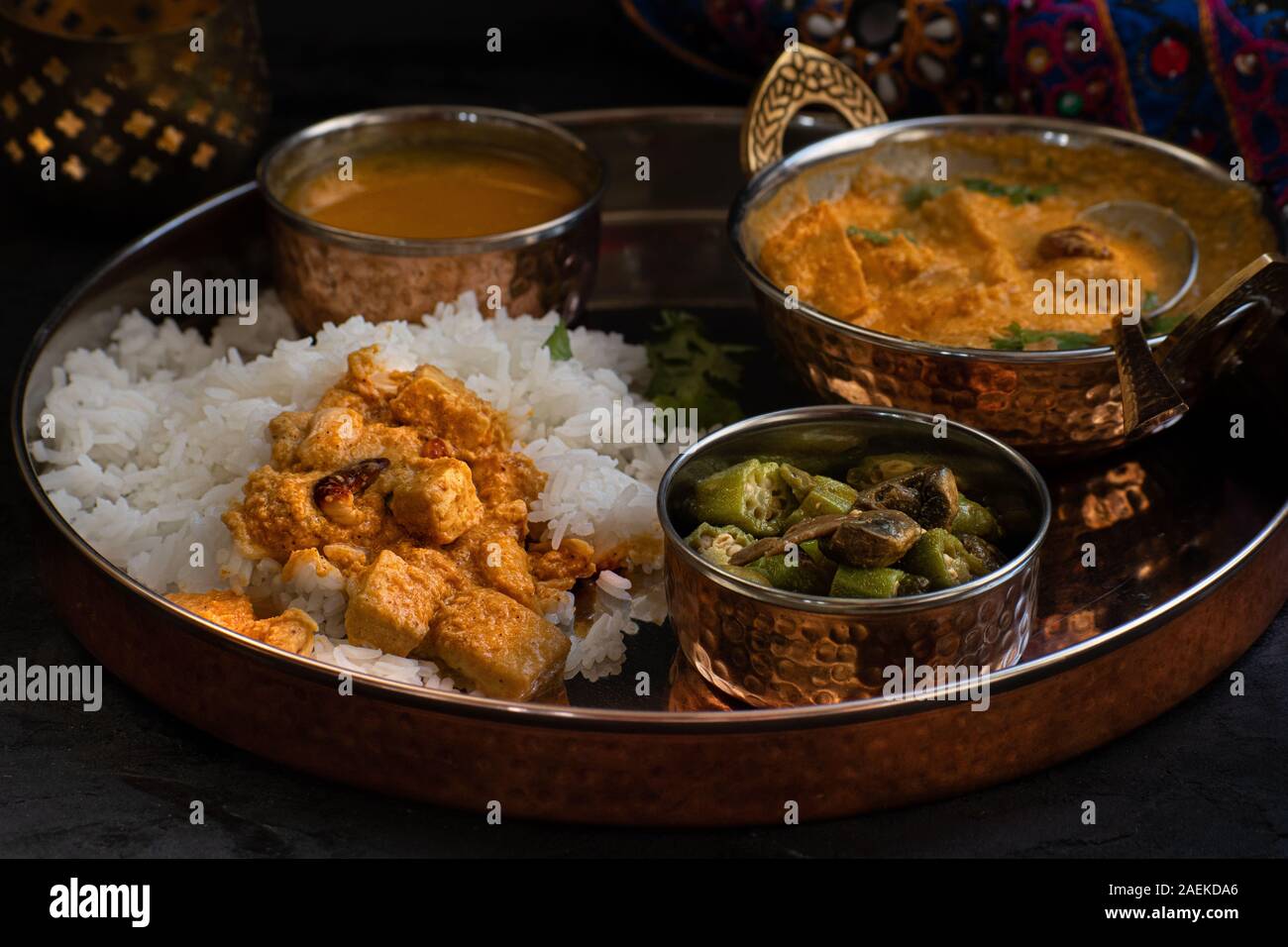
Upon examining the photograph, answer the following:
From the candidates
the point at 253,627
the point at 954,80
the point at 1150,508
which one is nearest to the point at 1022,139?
the point at 954,80

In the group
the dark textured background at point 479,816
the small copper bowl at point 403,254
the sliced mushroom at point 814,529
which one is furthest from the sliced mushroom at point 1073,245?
the sliced mushroom at point 814,529

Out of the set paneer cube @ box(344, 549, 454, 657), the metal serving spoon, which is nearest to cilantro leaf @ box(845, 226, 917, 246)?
the metal serving spoon

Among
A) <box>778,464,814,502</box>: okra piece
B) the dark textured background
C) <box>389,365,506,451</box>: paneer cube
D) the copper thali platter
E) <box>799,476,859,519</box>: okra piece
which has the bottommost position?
the dark textured background

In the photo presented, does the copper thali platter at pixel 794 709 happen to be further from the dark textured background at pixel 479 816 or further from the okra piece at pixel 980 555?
the okra piece at pixel 980 555

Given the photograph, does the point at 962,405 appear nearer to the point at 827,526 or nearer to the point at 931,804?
the point at 827,526

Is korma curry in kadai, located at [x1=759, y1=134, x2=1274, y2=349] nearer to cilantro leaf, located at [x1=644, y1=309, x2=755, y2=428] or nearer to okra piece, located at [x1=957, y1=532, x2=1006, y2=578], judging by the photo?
cilantro leaf, located at [x1=644, y1=309, x2=755, y2=428]

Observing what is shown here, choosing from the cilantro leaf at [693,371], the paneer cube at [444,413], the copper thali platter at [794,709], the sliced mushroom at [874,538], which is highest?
the cilantro leaf at [693,371]
